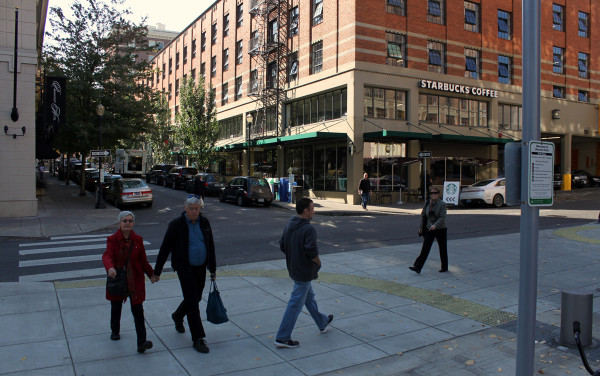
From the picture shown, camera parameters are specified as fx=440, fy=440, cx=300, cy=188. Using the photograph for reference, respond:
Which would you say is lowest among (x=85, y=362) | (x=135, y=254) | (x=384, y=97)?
(x=85, y=362)

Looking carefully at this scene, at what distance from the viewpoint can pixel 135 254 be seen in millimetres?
5039

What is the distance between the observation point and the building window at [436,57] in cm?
2784

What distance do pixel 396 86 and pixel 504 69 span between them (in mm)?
10393

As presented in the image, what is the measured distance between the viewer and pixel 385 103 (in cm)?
2619

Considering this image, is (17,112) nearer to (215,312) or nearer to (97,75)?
(97,75)

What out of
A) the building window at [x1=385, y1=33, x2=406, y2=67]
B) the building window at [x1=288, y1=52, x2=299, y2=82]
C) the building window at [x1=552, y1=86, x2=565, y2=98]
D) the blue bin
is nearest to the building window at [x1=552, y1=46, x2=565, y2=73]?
the building window at [x1=552, y1=86, x2=565, y2=98]

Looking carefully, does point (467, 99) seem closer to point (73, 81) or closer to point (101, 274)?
point (73, 81)

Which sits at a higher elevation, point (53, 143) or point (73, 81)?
point (73, 81)

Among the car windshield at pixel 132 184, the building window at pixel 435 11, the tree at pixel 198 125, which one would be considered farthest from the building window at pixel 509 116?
the car windshield at pixel 132 184

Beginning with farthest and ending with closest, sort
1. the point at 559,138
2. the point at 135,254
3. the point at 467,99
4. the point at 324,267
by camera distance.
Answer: the point at 559,138 < the point at 467,99 < the point at 324,267 < the point at 135,254

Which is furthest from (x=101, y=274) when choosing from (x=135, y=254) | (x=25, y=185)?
(x=25, y=185)

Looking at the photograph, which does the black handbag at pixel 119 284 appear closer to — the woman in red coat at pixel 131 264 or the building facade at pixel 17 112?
the woman in red coat at pixel 131 264

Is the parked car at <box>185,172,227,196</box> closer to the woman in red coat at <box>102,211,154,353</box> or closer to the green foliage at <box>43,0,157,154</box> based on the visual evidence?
the green foliage at <box>43,0,157,154</box>

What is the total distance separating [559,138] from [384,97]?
62.1ft
